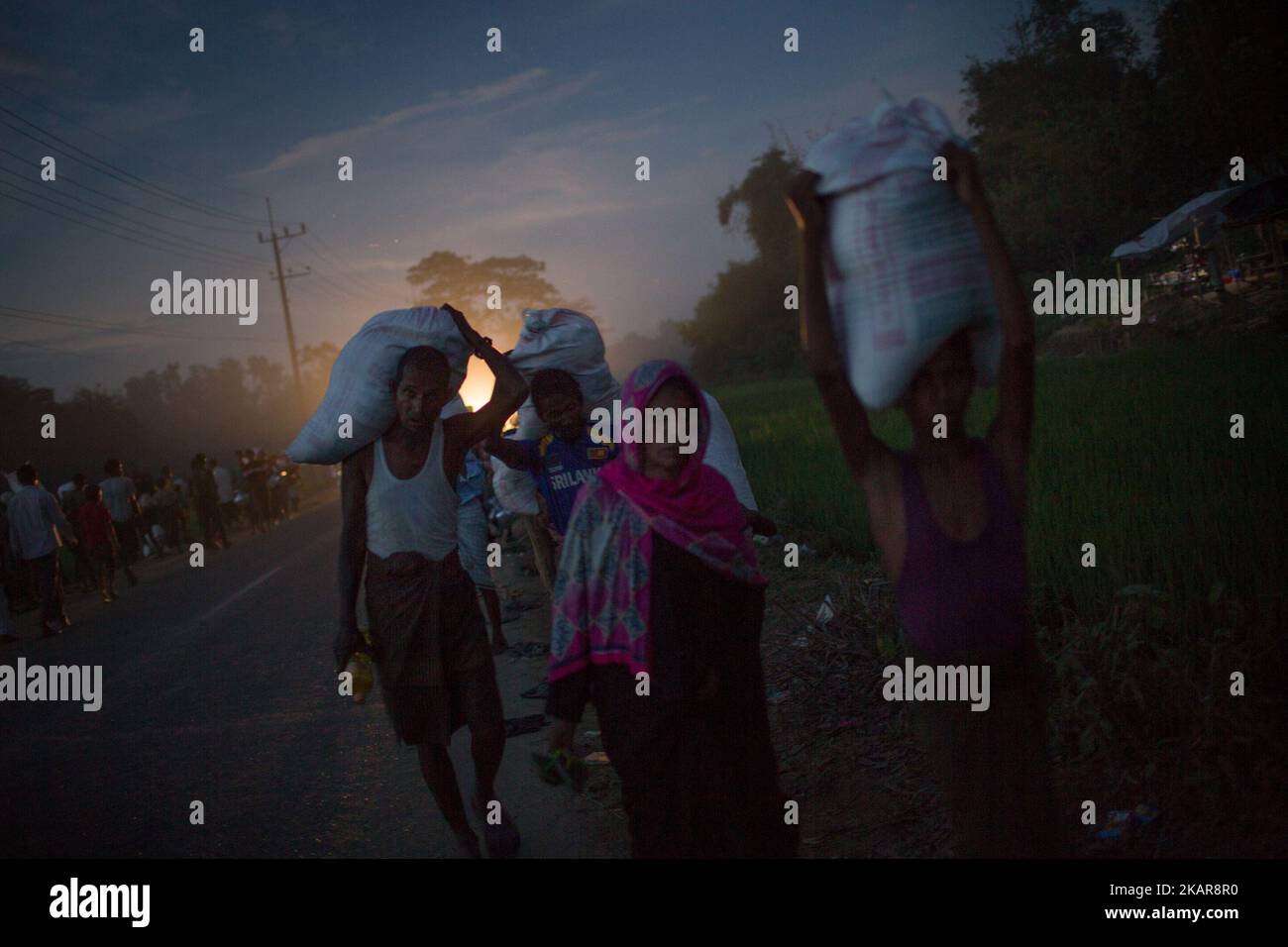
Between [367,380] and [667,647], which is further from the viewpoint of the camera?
[367,380]

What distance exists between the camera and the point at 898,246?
6.39ft

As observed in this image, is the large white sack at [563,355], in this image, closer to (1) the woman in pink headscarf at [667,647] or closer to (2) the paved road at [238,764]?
(2) the paved road at [238,764]

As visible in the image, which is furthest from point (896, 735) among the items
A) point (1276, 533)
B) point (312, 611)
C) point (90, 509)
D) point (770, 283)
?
point (770, 283)

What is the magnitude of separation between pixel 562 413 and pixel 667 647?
2.27m

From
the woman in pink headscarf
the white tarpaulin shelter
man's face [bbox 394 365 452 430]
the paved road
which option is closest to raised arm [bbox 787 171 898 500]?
the woman in pink headscarf

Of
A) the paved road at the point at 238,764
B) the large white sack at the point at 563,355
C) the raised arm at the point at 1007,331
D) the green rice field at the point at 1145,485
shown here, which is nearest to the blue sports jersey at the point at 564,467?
the large white sack at the point at 563,355

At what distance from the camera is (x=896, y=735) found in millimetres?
4098

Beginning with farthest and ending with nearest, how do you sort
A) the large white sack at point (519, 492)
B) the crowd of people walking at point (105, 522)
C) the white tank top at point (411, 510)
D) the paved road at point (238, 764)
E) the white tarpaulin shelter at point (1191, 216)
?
the white tarpaulin shelter at point (1191, 216) < the crowd of people walking at point (105, 522) < the large white sack at point (519, 492) < the paved road at point (238, 764) < the white tank top at point (411, 510)

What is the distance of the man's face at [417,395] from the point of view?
3.66 meters

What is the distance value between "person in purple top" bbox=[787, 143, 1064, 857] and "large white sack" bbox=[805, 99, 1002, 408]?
6cm

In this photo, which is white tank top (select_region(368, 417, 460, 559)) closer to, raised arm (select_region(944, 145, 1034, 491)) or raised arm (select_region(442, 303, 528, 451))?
raised arm (select_region(442, 303, 528, 451))

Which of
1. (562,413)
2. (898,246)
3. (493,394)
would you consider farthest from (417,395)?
(898,246)

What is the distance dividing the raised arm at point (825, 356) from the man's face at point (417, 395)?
191 cm

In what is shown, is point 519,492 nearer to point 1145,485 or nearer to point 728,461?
point 728,461
